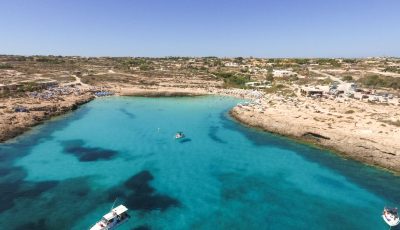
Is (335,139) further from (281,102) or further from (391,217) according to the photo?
(281,102)

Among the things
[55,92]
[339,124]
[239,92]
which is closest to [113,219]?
[339,124]

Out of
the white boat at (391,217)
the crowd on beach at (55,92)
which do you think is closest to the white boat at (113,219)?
the white boat at (391,217)

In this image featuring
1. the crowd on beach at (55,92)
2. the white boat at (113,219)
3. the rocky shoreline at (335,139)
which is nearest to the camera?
the white boat at (113,219)

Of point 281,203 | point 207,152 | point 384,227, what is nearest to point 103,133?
point 207,152

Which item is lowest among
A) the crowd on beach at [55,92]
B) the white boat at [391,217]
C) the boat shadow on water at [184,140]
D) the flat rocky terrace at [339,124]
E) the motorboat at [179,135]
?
the white boat at [391,217]

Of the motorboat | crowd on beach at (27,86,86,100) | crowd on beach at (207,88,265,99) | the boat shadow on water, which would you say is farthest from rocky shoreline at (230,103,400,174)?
crowd on beach at (27,86,86,100)

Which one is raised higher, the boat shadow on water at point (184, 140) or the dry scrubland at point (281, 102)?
the dry scrubland at point (281, 102)

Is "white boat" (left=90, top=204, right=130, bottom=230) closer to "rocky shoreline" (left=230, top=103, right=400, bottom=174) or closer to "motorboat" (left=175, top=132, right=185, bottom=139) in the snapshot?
"motorboat" (left=175, top=132, right=185, bottom=139)

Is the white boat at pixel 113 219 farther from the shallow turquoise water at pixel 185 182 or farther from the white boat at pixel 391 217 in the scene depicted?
the white boat at pixel 391 217
